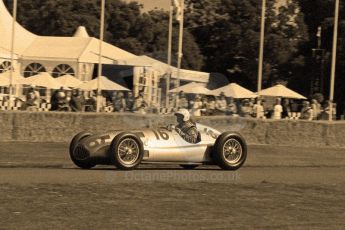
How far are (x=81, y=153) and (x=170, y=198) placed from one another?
4227mm

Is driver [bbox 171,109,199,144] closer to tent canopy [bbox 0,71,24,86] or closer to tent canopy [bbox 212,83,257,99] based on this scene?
tent canopy [bbox 0,71,24,86]

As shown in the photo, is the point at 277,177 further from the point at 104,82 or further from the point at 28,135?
the point at 104,82

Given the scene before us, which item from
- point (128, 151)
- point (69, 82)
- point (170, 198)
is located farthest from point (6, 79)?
point (170, 198)

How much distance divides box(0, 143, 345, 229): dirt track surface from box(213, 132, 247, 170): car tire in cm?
22

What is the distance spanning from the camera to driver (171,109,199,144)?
15.2 meters

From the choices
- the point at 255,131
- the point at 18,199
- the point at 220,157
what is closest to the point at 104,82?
the point at 255,131

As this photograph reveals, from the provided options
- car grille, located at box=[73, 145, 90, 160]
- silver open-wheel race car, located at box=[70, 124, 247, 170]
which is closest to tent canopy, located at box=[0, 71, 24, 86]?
car grille, located at box=[73, 145, 90, 160]

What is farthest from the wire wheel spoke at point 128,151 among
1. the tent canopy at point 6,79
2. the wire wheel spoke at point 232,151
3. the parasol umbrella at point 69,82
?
the parasol umbrella at point 69,82

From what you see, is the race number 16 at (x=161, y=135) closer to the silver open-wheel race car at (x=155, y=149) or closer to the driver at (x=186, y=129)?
the silver open-wheel race car at (x=155, y=149)

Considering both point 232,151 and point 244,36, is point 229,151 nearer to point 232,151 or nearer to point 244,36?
point 232,151

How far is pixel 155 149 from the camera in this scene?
1479 centimetres

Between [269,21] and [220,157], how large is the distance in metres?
58.1

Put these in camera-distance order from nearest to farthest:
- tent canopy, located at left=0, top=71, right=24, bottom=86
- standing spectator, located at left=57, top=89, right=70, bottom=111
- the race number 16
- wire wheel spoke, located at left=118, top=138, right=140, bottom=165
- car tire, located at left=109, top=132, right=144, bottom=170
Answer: car tire, located at left=109, top=132, right=144, bottom=170, wire wheel spoke, located at left=118, top=138, right=140, bottom=165, the race number 16, standing spectator, located at left=57, top=89, right=70, bottom=111, tent canopy, located at left=0, top=71, right=24, bottom=86

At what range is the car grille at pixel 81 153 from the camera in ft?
48.1
